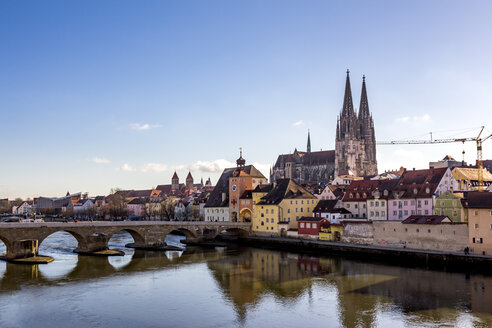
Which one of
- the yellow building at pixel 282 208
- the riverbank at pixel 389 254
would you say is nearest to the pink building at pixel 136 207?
the yellow building at pixel 282 208

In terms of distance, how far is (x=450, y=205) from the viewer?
166 ft

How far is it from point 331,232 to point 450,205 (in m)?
13.9

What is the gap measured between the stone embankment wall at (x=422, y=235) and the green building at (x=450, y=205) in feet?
14.9

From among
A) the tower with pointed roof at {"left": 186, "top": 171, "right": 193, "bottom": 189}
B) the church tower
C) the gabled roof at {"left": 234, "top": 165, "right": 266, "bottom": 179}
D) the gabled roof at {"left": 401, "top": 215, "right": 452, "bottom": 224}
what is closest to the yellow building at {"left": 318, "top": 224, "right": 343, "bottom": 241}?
the gabled roof at {"left": 401, "top": 215, "right": 452, "bottom": 224}

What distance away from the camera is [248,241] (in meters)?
66.6

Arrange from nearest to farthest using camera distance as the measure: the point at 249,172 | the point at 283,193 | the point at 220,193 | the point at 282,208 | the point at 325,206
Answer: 1. the point at 325,206
2. the point at 282,208
3. the point at 283,193
4. the point at 249,172
5. the point at 220,193

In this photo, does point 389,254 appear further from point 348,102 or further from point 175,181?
point 175,181

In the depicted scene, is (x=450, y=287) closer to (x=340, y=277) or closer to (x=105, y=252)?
(x=340, y=277)

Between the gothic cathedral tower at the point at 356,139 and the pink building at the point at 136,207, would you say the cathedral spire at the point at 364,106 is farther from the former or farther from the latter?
the pink building at the point at 136,207

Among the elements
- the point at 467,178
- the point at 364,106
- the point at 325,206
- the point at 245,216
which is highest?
the point at 364,106

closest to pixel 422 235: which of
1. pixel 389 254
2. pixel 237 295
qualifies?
pixel 389 254

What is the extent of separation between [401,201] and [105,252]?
112ft

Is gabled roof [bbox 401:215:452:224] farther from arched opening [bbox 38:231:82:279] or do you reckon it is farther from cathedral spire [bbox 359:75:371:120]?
cathedral spire [bbox 359:75:371:120]

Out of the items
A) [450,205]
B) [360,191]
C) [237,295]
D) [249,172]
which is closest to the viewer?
[237,295]
